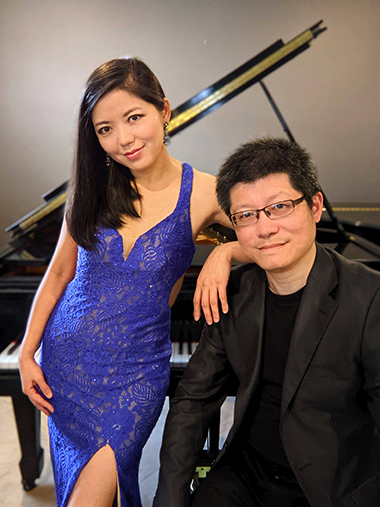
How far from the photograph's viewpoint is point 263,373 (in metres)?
1.32

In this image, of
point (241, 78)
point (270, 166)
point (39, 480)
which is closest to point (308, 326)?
point (270, 166)

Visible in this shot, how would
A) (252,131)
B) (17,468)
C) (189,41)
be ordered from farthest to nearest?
(252,131), (189,41), (17,468)

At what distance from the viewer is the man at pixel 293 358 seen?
1.15 metres

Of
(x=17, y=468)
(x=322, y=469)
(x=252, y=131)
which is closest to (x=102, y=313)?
(x=322, y=469)

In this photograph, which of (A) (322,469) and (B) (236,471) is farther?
(B) (236,471)

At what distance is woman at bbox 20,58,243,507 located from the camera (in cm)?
129

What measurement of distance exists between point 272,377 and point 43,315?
798mm

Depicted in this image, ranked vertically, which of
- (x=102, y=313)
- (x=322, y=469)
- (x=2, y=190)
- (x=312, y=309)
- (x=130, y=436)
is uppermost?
(x=2, y=190)

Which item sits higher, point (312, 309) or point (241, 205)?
point (241, 205)

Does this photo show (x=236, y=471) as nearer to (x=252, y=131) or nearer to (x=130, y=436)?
(x=130, y=436)

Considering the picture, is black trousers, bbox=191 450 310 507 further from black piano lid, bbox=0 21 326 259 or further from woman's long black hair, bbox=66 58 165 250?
black piano lid, bbox=0 21 326 259

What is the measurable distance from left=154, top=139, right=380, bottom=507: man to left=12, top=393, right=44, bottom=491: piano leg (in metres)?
1.07

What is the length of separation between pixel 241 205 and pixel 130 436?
75cm

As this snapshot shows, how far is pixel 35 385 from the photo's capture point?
149 cm
